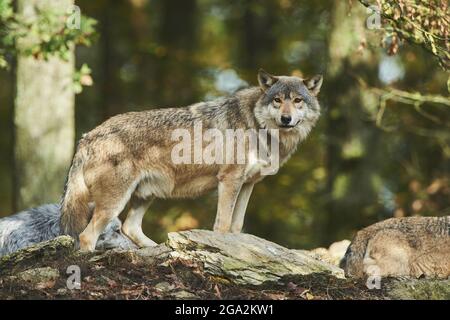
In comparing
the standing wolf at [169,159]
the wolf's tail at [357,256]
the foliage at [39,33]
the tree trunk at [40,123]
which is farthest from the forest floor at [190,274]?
the foliage at [39,33]

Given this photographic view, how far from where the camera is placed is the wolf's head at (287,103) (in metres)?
9.83

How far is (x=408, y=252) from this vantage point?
9.11 meters

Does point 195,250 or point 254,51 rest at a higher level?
point 254,51

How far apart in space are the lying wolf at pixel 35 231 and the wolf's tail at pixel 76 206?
2.04 feet

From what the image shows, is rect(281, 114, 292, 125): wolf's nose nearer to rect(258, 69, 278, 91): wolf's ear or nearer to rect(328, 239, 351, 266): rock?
rect(258, 69, 278, 91): wolf's ear

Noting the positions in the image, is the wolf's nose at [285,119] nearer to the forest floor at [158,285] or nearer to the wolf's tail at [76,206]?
the forest floor at [158,285]

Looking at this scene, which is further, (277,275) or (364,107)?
(364,107)

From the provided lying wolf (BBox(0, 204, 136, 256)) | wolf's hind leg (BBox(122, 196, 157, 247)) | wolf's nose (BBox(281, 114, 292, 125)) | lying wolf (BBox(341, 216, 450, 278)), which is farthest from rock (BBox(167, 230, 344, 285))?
lying wolf (BBox(0, 204, 136, 256))

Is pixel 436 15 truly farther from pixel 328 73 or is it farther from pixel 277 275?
pixel 328 73

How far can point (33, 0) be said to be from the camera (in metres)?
11.6

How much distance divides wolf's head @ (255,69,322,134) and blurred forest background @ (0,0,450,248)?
4.43 ft
